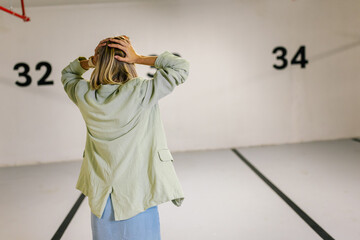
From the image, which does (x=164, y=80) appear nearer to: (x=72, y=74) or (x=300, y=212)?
(x=72, y=74)

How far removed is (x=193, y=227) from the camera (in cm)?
252

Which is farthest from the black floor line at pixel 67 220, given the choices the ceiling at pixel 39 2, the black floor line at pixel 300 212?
the ceiling at pixel 39 2

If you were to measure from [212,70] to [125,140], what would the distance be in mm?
3721

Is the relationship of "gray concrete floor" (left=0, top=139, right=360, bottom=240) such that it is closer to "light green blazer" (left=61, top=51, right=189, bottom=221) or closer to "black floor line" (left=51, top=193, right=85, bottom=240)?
"black floor line" (left=51, top=193, right=85, bottom=240)

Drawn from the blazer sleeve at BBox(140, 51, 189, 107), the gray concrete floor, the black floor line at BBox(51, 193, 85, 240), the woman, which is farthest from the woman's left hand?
the black floor line at BBox(51, 193, 85, 240)

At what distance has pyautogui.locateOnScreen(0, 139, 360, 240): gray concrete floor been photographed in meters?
2.44

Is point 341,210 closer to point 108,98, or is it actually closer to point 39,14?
point 108,98

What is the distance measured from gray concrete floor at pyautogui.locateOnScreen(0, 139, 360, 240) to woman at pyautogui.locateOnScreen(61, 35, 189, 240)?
3.85 ft

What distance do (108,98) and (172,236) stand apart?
1518mm

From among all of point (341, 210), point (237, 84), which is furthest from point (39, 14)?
point (341, 210)

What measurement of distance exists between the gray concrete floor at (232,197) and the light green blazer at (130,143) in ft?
4.00

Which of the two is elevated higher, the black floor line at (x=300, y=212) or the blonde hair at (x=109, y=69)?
the blonde hair at (x=109, y=69)

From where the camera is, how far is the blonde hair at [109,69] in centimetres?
122

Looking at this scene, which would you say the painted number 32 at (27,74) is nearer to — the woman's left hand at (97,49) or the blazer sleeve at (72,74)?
the blazer sleeve at (72,74)
